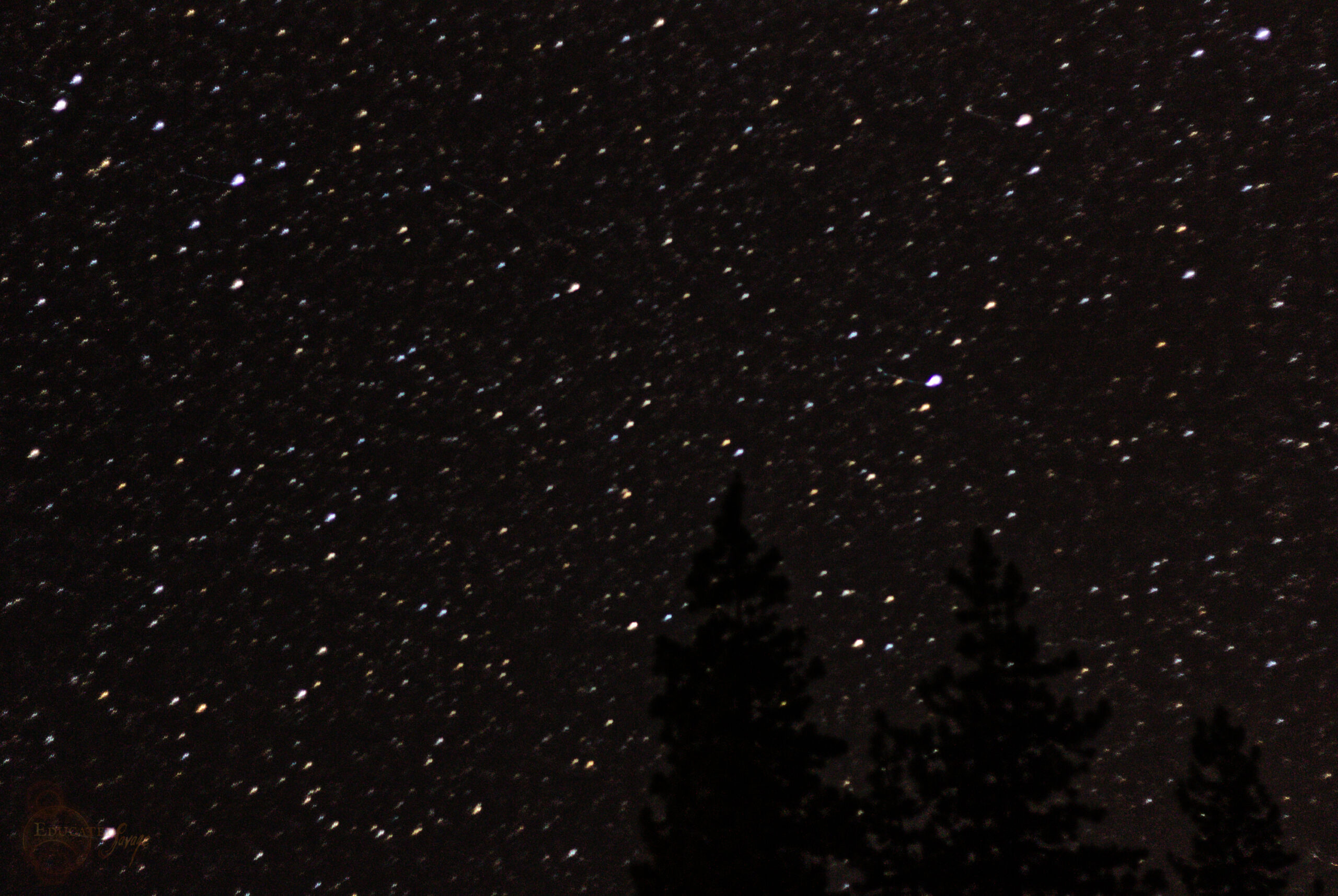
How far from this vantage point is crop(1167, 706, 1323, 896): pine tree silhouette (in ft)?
59.2

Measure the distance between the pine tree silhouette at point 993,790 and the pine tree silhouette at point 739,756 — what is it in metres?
1.34

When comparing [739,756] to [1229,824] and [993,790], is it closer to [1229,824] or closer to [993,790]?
[993,790]

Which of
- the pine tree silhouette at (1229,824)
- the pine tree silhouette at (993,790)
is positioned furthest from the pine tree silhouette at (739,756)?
the pine tree silhouette at (1229,824)

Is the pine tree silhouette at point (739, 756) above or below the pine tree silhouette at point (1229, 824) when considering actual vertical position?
above

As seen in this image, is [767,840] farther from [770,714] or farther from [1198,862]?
[1198,862]

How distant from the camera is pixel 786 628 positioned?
477 inches

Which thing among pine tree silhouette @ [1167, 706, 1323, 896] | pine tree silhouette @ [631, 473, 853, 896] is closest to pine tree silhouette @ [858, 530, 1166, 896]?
pine tree silhouette @ [631, 473, 853, 896]

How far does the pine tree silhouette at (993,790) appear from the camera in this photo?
1209cm

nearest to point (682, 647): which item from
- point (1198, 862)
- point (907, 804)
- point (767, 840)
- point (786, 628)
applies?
point (786, 628)

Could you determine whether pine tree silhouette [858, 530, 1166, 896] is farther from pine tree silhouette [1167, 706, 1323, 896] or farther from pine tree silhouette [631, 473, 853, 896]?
pine tree silhouette [1167, 706, 1323, 896]

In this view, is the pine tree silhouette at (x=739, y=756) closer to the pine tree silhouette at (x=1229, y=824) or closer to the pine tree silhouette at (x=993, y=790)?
the pine tree silhouette at (x=993, y=790)

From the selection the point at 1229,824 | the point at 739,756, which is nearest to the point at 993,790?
the point at 739,756

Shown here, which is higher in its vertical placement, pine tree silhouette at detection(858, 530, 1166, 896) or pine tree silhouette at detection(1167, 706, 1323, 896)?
pine tree silhouette at detection(858, 530, 1166, 896)

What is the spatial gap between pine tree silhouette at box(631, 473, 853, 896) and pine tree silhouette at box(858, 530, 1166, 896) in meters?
1.34
